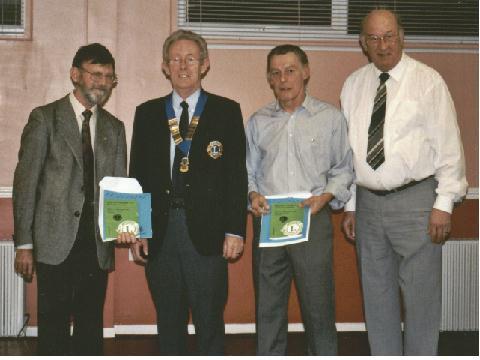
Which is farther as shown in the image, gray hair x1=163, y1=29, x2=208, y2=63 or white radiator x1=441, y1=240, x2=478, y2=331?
white radiator x1=441, y1=240, x2=478, y2=331

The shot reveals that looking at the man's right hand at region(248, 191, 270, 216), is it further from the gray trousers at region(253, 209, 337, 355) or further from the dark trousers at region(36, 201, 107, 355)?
the dark trousers at region(36, 201, 107, 355)

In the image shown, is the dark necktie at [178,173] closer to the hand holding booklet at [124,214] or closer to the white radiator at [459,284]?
the hand holding booklet at [124,214]

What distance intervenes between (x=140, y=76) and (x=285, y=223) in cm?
184

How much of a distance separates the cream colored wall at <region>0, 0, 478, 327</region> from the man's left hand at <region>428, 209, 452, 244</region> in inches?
49.3

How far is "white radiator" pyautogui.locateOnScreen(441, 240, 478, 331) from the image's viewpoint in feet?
13.2

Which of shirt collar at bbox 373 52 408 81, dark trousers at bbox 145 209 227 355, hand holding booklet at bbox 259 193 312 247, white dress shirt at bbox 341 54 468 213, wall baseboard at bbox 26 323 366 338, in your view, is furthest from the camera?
wall baseboard at bbox 26 323 366 338

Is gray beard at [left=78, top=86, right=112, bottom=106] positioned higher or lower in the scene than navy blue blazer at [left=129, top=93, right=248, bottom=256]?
higher

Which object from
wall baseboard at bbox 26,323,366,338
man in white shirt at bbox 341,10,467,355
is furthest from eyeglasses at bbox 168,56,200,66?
wall baseboard at bbox 26,323,366,338

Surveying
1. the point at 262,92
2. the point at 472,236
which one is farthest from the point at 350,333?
the point at 262,92

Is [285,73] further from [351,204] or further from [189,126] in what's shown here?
[351,204]

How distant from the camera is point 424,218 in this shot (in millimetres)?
2850

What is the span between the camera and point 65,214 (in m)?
2.66

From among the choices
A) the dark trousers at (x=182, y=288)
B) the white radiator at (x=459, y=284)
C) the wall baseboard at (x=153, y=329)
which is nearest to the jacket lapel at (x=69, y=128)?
the dark trousers at (x=182, y=288)

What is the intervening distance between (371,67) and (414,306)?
53.6 inches
